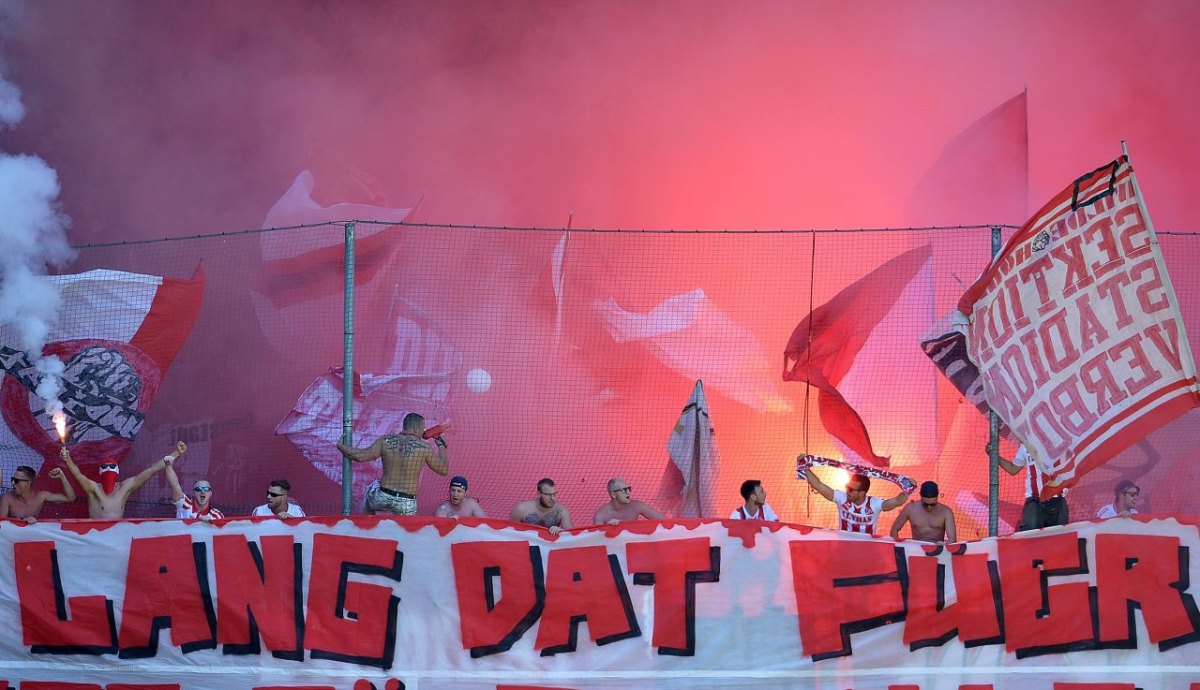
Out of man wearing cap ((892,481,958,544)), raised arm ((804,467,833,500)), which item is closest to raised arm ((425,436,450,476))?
raised arm ((804,467,833,500))

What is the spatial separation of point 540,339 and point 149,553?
191 inches

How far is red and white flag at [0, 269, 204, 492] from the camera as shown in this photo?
9484mm

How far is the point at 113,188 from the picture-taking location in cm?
1264

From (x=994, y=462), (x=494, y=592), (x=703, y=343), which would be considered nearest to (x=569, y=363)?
(x=703, y=343)

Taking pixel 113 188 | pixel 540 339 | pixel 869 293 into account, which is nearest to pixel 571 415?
pixel 540 339

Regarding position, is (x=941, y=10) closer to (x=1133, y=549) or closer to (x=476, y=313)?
(x=476, y=313)

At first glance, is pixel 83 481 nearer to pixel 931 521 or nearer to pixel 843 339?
pixel 931 521

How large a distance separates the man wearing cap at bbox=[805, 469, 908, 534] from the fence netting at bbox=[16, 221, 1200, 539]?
61.0 inches

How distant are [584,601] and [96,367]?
511 cm

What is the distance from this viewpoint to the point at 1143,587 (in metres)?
6.46

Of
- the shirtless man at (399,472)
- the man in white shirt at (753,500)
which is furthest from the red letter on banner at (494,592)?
the man in white shirt at (753,500)

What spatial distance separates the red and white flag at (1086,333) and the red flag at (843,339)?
9.34ft

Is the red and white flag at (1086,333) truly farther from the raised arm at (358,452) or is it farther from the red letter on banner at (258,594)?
the red letter on banner at (258,594)

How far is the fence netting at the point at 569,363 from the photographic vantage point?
10203 millimetres
